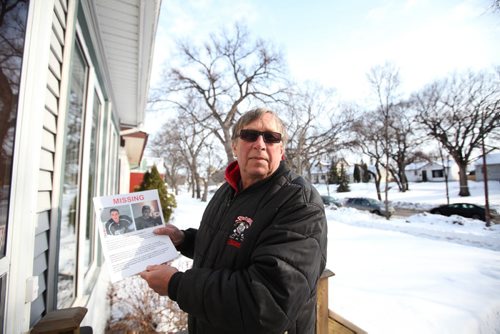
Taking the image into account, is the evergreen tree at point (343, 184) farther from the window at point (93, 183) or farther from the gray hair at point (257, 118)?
the gray hair at point (257, 118)

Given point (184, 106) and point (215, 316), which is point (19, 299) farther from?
point (184, 106)

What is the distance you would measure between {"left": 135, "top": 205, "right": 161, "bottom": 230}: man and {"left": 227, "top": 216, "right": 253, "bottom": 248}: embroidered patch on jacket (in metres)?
0.59

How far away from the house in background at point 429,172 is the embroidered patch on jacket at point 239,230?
183ft

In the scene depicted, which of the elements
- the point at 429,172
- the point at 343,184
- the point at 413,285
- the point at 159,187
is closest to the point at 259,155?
the point at 413,285

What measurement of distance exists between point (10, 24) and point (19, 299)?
1.27 m

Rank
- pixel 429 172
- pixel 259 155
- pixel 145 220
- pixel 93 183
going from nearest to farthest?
pixel 259 155
pixel 145 220
pixel 93 183
pixel 429 172

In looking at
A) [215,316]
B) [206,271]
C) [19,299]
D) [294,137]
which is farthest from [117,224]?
[294,137]

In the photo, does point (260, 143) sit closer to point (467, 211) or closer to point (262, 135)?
point (262, 135)

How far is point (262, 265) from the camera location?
1.02 meters

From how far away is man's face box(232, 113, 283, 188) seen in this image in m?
1.43

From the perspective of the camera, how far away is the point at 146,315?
3727 mm

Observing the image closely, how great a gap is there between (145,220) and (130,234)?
0.13 m

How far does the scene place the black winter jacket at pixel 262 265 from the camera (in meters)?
1.00

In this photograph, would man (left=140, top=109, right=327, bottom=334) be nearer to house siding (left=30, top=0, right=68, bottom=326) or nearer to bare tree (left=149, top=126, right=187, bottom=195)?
house siding (left=30, top=0, right=68, bottom=326)
